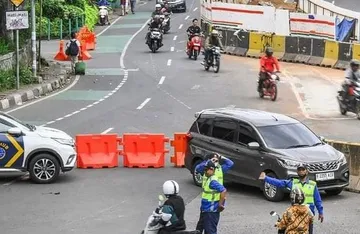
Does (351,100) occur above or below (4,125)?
below

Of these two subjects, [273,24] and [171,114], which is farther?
[273,24]

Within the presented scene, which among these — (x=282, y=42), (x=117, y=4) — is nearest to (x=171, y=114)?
(x=282, y=42)

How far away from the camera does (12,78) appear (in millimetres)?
32844

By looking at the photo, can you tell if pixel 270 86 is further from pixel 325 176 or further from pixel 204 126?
pixel 325 176

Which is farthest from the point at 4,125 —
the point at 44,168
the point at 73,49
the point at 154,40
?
the point at 154,40

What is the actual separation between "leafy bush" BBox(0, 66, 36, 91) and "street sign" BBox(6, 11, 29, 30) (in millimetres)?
2504

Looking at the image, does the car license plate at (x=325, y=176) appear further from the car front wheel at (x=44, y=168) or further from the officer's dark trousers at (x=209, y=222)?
the car front wheel at (x=44, y=168)

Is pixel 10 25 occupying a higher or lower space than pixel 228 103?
higher

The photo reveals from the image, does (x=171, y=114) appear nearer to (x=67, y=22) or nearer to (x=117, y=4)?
(x=67, y=22)

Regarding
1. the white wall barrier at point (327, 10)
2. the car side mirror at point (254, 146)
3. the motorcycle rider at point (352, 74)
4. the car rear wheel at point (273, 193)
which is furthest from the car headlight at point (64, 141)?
the white wall barrier at point (327, 10)

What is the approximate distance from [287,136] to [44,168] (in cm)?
517

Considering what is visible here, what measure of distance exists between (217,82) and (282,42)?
8465 mm

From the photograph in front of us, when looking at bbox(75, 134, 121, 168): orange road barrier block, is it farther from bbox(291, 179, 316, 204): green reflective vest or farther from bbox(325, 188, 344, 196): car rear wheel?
bbox(291, 179, 316, 204): green reflective vest

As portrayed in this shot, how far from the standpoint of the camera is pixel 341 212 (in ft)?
53.1
